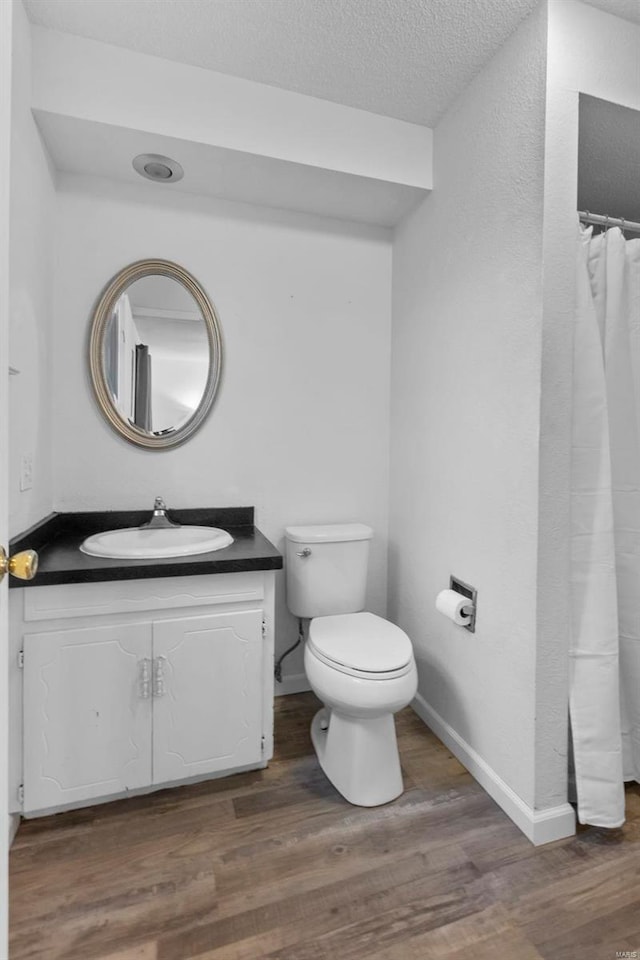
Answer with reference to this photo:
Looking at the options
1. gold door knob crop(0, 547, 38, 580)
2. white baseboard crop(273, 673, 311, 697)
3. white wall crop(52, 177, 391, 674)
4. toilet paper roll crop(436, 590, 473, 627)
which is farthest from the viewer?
white baseboard crop(273, 673, 311, 697)

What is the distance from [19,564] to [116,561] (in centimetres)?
77

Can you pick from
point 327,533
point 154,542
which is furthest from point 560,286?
point 154,542

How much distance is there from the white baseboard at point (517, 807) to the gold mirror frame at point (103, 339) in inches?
64.5

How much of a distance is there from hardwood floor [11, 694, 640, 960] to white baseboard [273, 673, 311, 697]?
625mm

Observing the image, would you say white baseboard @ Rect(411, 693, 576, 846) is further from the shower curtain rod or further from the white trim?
the shower curtain rod

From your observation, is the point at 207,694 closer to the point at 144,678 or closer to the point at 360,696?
the point at 144,678

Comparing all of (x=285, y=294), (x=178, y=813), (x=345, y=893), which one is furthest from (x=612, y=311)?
(x=178, y=813)

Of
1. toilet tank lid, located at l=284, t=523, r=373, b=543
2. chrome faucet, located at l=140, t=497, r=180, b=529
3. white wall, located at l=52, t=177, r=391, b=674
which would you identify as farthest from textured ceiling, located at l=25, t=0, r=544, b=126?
toilet tank lid, located at l=284, t=523, r=373, b=543

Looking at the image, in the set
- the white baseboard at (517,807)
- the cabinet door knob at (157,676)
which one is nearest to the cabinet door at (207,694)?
the cabinet door knob at (157,676)

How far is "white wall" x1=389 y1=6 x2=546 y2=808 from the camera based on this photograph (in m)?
1.55

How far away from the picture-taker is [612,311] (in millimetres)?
1676

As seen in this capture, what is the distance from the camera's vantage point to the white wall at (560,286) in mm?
1479

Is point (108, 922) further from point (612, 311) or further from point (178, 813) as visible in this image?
point (612, 311)

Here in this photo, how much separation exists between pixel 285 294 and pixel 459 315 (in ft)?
2.74
